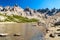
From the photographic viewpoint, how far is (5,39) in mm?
37031

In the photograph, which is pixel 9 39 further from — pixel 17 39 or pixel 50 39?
pixel 50 39

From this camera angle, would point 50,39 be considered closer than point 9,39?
No

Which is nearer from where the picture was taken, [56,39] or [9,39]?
[9,39]

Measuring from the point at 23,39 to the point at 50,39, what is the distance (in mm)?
6505

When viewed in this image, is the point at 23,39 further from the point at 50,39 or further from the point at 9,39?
the point at 50,39

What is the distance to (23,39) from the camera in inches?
1502

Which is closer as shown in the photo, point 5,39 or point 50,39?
point 5,39

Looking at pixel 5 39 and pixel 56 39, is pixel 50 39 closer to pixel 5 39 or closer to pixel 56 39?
pixel 56 39

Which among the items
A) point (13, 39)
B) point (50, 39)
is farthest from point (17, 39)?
point (50, 39)

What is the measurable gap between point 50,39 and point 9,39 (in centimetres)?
966

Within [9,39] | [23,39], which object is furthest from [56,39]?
[9,39]

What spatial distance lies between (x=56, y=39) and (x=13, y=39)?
9891 millimetres

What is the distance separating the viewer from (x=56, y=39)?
39844 mm

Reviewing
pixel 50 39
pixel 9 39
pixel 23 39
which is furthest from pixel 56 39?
pixel 9 39
